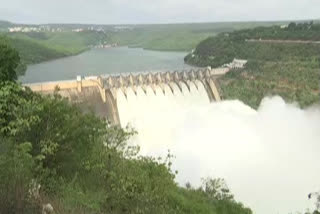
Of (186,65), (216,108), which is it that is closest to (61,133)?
(216,108)

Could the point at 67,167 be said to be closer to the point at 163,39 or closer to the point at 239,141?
the point at 239,141

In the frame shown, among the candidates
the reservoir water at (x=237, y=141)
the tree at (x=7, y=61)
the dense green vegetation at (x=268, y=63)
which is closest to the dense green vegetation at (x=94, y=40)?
the dense green vegetation at (x=268, y=63)

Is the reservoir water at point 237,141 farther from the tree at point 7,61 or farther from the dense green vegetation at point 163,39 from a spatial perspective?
the dense green vegetation at point 163,39

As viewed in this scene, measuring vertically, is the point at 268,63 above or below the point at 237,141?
above

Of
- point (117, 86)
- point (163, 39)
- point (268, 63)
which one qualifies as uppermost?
point (163, 39)

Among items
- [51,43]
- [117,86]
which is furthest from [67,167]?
[51,43]

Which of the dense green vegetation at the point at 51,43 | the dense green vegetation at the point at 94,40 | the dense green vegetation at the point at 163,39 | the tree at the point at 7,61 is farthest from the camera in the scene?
the dense green vegetation at the point at 163,39

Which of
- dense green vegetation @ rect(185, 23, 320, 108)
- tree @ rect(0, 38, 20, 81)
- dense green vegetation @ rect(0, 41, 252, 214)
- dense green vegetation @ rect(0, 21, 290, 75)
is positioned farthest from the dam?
dense green vegetation @ rect(0, 21, 290, 75)
